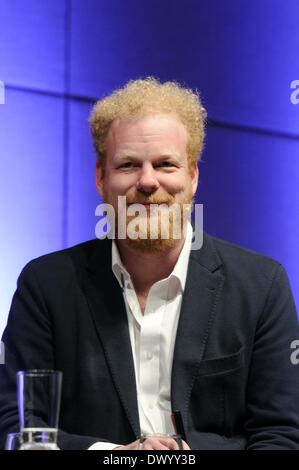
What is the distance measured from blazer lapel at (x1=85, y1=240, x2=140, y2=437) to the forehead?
293 mm

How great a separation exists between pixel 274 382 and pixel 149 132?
0.70 meters

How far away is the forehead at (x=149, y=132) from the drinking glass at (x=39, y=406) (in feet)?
2.98

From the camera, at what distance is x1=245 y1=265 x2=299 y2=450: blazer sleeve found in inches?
82.8

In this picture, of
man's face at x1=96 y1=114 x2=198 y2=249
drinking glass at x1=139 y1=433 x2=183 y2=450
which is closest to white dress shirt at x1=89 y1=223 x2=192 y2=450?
man's face at x1=96 y1=114 x2=198 y2=249

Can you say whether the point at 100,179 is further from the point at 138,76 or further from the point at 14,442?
the point at 14,442

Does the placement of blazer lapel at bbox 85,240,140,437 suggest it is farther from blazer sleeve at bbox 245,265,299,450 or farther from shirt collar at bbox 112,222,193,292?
blazer sleeve at bbox 245,265,299,450

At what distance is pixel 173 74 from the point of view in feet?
10.7

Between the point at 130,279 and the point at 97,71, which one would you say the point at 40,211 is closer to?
the point at 97,71

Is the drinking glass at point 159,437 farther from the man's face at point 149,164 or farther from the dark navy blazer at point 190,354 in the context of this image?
the man's face at point 149,164

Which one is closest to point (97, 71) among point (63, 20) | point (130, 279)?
point (63, 20)

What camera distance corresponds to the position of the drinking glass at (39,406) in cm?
148

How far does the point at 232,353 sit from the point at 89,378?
1.18 ft

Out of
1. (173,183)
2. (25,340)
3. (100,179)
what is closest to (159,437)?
(25,340)

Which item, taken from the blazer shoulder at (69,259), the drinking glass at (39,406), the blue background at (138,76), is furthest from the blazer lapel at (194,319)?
the blue background at (138,76)
